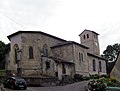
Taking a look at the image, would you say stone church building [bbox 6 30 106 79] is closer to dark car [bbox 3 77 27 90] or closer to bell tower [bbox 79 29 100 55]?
dark car [bbox 3 77 27 90]

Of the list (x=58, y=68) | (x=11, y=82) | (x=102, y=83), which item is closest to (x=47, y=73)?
(x=58, y=68)

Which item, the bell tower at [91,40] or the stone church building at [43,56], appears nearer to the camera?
the stone church building at [43,56]

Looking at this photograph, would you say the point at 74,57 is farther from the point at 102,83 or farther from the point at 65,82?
the point at 102,83

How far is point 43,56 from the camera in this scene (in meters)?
47.8

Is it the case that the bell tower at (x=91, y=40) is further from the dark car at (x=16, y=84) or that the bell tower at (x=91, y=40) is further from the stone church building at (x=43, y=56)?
the dark car at (x=16, y=84)

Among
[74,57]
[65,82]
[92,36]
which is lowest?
[65,82]

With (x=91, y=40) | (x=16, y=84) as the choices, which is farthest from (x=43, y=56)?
(x=91, y=40)

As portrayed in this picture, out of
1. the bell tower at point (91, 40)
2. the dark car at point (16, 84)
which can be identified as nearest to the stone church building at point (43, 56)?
the dark car at point (16, 84)

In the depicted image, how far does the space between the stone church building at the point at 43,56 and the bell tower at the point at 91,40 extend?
14.7 m

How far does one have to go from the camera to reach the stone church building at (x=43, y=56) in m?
45.8

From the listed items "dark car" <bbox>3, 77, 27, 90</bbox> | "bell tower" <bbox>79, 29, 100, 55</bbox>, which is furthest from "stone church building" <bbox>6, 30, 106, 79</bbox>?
"bell tower" <bbox>79, 29, 100, 55</bbox>

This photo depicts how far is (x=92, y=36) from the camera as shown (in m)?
68.7

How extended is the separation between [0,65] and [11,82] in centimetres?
3312

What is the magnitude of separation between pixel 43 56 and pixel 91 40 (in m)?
24.6
